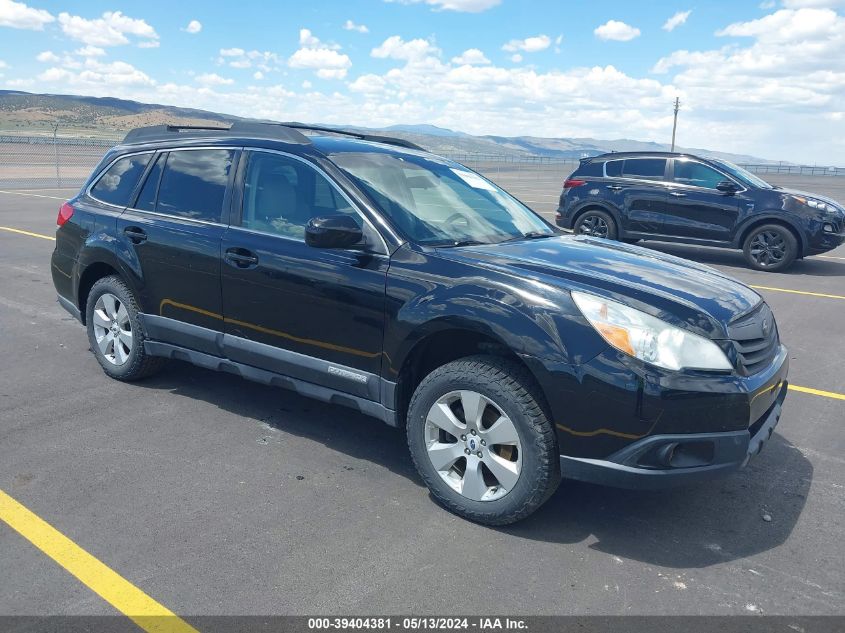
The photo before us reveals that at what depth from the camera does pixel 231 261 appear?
445 cm

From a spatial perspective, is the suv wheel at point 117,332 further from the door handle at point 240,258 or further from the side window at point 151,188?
the door handle at point 240,258

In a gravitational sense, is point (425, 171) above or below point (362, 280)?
above

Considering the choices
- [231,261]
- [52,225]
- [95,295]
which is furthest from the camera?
[52,225]

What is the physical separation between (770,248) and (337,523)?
9936 millimetres

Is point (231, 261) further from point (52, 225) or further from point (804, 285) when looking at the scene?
point (52, 225)

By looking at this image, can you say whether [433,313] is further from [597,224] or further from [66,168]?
[66,168]

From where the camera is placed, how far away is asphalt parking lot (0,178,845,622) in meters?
2.99

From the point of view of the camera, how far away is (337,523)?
354 cm

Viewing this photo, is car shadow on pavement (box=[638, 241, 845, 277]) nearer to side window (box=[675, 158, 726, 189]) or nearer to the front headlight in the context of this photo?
side window (box=[675, 158, 726, 189])

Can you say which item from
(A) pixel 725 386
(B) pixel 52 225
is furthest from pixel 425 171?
(B) pixel 52 225

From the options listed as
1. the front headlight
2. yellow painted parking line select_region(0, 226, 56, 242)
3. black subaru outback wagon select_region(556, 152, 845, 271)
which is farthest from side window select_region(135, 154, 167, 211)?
yellow painted parking line select_region(0, 226, 56, 242)

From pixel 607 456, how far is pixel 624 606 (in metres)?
0.61

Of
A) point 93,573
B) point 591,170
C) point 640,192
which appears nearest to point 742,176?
point 640,192

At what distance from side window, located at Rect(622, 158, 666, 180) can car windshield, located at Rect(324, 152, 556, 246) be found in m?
8.08
